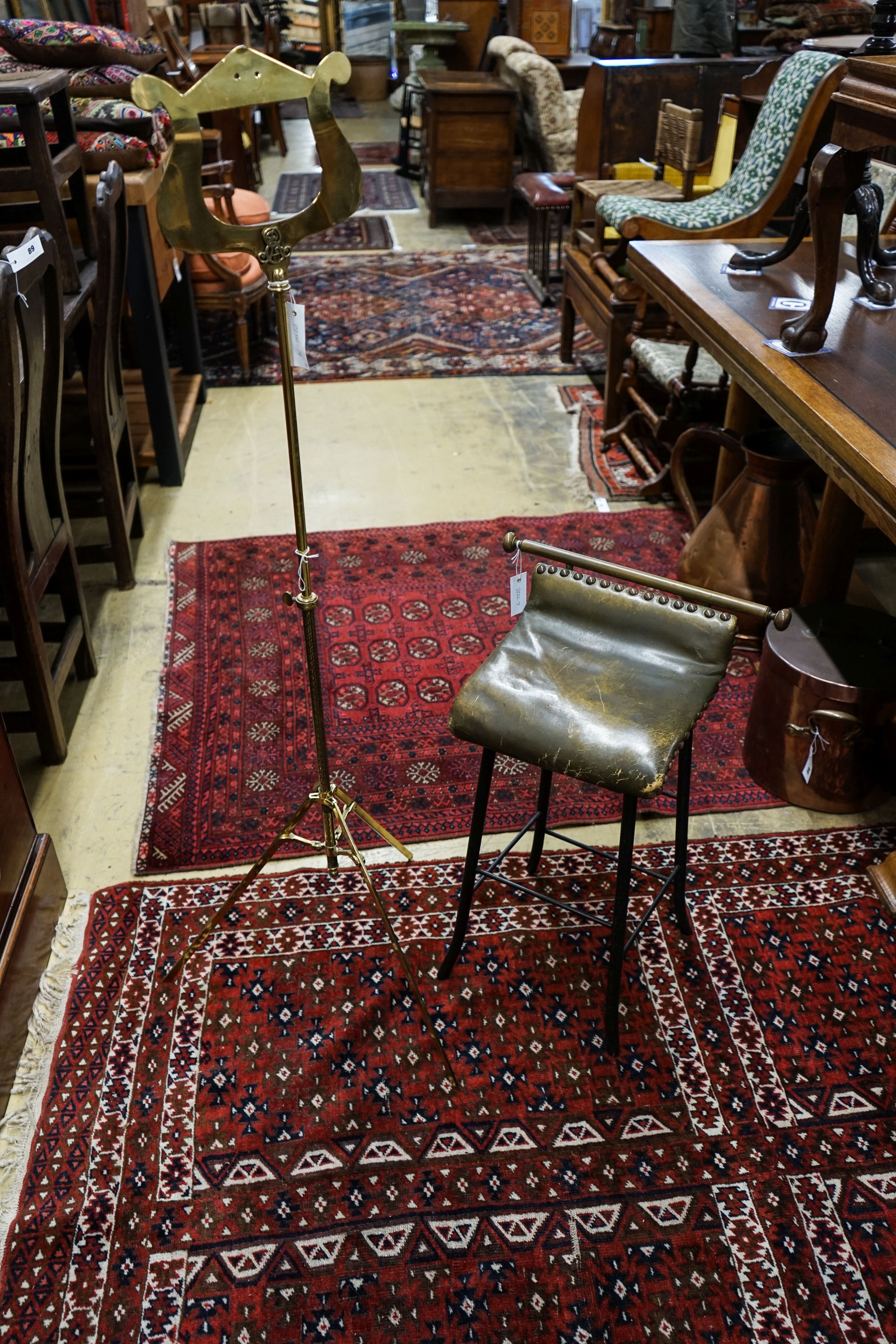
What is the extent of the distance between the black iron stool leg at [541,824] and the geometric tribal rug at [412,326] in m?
3.17

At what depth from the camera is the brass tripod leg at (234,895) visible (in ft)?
6.30

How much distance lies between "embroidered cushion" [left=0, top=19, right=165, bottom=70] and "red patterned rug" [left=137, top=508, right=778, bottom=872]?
5.62 ft

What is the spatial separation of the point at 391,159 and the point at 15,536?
843cm

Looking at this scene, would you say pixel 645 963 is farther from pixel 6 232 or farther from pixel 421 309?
pixel 421 309

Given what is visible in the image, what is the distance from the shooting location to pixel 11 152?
2.95 metres

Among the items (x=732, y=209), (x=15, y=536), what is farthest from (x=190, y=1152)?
(x=732, y=209)

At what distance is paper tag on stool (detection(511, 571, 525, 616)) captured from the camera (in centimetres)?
176

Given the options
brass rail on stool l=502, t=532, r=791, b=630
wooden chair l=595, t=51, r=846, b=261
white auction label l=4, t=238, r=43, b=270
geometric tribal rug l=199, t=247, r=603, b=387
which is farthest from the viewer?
geometric tribal rug l=199, t=247, r=603, b=387

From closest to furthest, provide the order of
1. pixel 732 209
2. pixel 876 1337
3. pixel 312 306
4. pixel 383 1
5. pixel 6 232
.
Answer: pixel 876 1337 → pixel 6 232 → pixel 732 209 → pixel 312 306 → pixel 383 1

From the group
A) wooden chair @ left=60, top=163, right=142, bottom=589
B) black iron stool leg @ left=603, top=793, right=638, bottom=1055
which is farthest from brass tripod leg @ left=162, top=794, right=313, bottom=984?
wooden chair @ left=60, top=163, right=142, bottom=589

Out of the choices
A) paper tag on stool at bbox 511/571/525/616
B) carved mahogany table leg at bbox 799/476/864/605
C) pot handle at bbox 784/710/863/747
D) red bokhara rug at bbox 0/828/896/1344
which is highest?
paper tag on stool at bbox 511/571/525/616

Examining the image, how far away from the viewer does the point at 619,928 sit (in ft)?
5.77

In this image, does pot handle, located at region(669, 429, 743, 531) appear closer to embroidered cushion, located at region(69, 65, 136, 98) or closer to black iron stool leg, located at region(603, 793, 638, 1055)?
black iron stool leg, located at region(603, 793, 638, 1055)

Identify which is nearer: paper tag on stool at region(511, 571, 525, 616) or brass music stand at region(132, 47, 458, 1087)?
brass music stand at region(132, 47, 458, 1087)
